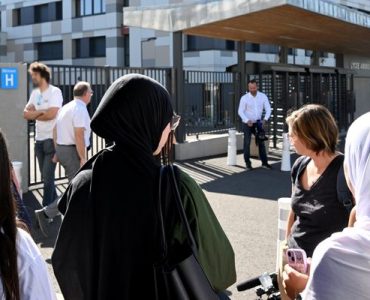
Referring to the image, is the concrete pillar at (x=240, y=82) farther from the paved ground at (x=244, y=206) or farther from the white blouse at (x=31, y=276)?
the white blouse at (x=31, y=276)

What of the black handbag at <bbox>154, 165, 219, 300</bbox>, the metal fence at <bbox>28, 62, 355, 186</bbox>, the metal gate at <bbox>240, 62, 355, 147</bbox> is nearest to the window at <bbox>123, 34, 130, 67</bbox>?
the metal gate at <bbox>240, 62, 355, 147</bbox>

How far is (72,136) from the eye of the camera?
6.70 metres

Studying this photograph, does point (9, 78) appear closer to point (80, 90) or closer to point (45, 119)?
point (45, 119)

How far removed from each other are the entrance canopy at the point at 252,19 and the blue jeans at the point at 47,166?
678 cm

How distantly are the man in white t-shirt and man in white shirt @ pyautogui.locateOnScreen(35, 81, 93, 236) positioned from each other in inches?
16.8

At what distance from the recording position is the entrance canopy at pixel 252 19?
41.2ft

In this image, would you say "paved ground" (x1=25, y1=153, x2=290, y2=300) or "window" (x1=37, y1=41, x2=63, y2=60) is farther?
"window" (x1=37, y1=41, x2=63, y2=60)

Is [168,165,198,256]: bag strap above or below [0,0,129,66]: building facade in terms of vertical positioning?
below

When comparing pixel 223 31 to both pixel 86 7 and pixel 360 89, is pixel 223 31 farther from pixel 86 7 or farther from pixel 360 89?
pixel 86 7

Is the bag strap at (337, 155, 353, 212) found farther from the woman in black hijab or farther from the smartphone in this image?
the woman in black hijab

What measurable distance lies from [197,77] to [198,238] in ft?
40.4

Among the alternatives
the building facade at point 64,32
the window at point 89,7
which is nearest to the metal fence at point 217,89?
the building facade at point 64,32

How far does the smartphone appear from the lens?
237 centimetres

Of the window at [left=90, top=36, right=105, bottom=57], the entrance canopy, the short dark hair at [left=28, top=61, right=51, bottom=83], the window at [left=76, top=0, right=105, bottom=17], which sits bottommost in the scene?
the short dark hair at [left=28, top=61, right=51, bottom=83]
